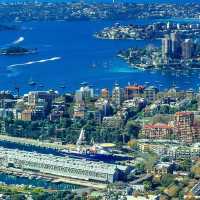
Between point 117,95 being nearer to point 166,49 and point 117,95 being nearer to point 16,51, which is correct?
point 166,49

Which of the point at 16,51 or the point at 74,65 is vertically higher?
the point at 16,51

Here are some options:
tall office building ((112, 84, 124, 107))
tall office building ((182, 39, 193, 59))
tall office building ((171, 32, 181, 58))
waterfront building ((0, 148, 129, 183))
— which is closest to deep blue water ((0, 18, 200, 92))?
tall office building ((171, 32, 181, 58))

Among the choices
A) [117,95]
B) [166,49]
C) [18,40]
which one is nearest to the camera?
[117,95]

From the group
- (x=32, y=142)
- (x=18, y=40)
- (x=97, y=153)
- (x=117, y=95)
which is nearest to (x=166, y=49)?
(x=18, y=40)

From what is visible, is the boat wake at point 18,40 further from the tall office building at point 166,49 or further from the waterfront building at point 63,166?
the waterfront building at point 63,166

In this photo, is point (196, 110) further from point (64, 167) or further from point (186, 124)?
point (64, 167)

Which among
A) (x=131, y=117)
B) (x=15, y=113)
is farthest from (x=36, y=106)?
(x=131, y=117)
